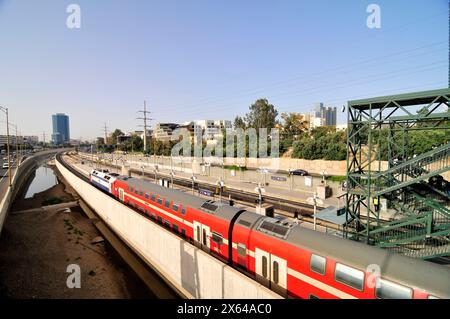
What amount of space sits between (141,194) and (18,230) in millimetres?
16294

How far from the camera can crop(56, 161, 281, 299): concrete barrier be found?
10641 mm

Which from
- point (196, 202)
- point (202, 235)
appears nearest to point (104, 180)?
point (196, 202)

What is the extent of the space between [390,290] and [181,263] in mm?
10861

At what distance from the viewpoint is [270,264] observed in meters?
11.5

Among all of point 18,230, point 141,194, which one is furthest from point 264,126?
point 18,230

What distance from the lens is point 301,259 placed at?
10.3 metres

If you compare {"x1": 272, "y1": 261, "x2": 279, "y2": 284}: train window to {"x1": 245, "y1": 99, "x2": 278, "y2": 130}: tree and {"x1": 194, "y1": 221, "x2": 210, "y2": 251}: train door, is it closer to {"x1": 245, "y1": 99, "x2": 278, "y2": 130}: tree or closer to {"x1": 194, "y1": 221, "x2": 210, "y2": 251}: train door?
{"x1": 194, "y1": 221, "x2": 210, "y2": 251}: train door

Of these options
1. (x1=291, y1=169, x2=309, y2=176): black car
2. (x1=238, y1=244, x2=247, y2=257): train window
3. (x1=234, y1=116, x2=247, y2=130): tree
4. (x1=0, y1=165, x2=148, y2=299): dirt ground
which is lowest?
(x1=0, y1=165, x2=148, y2=299): dirt ground

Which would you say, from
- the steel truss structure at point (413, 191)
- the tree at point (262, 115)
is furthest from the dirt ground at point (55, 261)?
the tree at point (262, 115)

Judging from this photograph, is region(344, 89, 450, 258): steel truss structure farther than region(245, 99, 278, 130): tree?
No

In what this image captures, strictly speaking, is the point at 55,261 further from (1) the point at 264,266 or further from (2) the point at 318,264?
(2) the point at 318,264

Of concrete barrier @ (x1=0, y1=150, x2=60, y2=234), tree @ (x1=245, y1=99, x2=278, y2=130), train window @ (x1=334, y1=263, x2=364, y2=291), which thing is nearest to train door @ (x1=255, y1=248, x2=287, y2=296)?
train window @ (x1=334, y1=263, x2=364, y2=291)

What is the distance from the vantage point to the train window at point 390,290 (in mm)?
7656
